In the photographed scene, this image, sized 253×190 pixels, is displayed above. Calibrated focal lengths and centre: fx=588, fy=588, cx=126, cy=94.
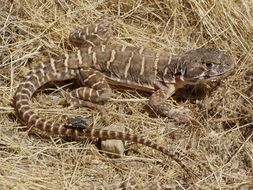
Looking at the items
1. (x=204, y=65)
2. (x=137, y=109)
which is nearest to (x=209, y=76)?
(x=204, y=65)

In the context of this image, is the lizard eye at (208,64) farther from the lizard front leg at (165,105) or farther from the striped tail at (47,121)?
the striped tail at (47,121)

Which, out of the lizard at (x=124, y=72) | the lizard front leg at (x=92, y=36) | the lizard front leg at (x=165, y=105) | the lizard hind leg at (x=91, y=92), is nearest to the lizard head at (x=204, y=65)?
the lizard at (x=124, y=72)

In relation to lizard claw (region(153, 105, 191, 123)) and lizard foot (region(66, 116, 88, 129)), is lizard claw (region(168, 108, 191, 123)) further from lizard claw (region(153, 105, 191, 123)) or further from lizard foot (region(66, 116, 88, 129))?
lizard foot (region(66, 116, 88, 129))

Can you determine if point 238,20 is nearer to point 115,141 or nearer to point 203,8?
point 203,8

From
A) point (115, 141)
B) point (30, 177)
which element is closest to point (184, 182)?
point (115, 141)

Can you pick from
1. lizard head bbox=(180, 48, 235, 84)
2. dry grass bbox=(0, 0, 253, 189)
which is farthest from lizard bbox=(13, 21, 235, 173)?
dry grass bbox=(0, 0, 253, 189)

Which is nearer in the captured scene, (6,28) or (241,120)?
(241,120)

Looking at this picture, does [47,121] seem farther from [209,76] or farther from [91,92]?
[209,76]
